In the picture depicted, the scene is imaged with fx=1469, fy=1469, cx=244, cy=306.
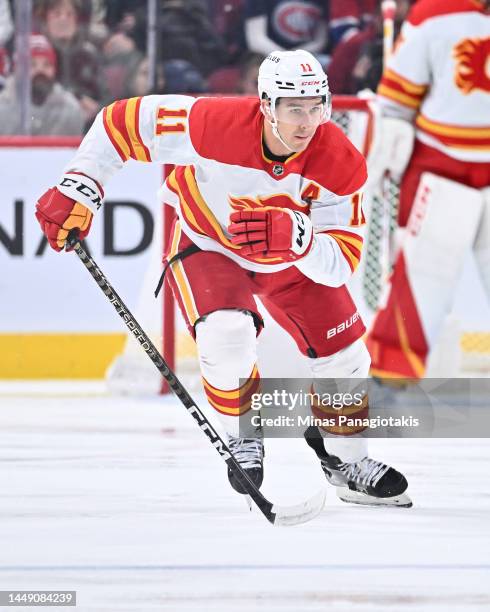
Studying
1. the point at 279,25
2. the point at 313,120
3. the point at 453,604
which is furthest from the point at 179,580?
the point at 279,25

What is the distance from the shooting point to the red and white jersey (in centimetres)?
463

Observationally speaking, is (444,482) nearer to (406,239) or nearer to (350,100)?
(406,239)

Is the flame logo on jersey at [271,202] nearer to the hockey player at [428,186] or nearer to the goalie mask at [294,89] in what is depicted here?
the goalie mask at [294,89]

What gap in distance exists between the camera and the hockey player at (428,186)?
15.4 feet

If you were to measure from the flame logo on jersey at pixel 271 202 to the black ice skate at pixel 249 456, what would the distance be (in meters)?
0.49

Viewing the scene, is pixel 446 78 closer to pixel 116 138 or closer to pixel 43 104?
pixel 43 104

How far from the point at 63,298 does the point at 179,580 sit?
9.47 ft

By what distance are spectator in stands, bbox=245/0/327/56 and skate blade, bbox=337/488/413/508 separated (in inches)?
124

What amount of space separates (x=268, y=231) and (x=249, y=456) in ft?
1.69

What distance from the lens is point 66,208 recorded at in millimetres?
3031

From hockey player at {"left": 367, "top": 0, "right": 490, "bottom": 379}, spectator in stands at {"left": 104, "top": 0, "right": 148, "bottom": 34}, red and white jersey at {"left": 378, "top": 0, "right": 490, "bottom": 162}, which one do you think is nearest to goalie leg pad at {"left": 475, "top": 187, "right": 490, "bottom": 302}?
hockey player at {"left": 367, "top": 0, "right": 490, "bottom": 379}

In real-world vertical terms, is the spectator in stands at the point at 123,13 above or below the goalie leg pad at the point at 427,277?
above

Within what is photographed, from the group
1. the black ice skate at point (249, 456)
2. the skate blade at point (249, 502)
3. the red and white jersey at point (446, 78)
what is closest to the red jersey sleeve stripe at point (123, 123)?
the black ice skate at point (249, 456)

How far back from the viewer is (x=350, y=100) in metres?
4.96
